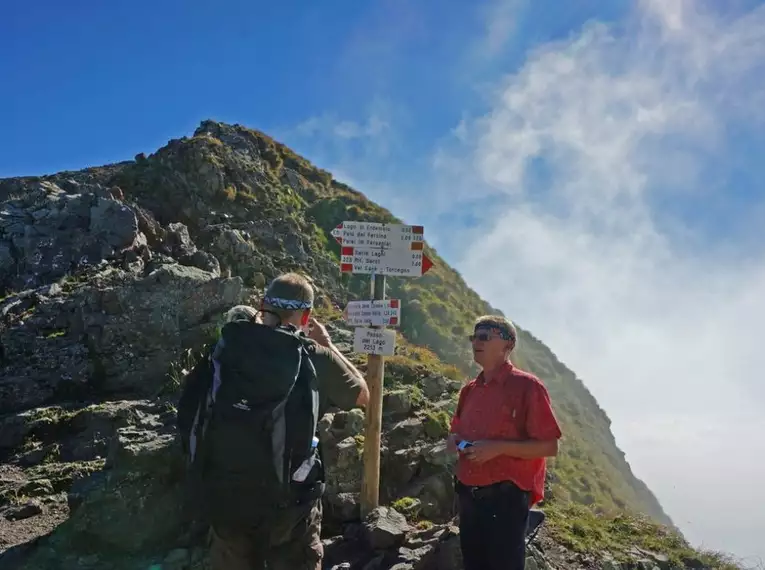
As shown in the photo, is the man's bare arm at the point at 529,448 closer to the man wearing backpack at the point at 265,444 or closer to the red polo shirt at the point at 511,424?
the red polo shirt at the point at 511,424

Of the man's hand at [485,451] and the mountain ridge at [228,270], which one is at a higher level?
the mountain ridge at [228,270]

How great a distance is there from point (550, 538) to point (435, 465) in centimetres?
154

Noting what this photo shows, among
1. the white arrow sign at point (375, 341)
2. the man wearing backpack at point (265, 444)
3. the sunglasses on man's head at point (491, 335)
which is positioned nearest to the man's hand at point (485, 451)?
the sunglasses on man's head at point (491, 335)

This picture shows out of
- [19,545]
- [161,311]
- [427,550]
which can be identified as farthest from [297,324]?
[161,311]

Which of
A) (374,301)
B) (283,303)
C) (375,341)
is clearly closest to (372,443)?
(375,341)

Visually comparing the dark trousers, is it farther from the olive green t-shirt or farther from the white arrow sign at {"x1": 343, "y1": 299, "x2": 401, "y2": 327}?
the white arrow sign at {"x1": 343, "y1": 299, "x2": 401, "y2": 327}

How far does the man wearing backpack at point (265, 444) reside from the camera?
3.16 m

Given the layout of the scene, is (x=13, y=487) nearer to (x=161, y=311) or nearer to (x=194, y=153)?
(x=161, y=311)

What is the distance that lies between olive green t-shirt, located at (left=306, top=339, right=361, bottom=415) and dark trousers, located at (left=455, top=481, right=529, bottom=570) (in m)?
1.07

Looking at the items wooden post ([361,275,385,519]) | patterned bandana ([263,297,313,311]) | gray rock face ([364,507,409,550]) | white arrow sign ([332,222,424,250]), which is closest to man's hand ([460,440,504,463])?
patterned bandana ([263,297,313,311])

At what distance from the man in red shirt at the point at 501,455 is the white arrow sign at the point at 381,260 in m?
2.44

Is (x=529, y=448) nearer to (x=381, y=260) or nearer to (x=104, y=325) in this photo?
(x=381, y=260)

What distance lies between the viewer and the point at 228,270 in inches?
658

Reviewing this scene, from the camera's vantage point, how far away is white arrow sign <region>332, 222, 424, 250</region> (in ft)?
21.2
